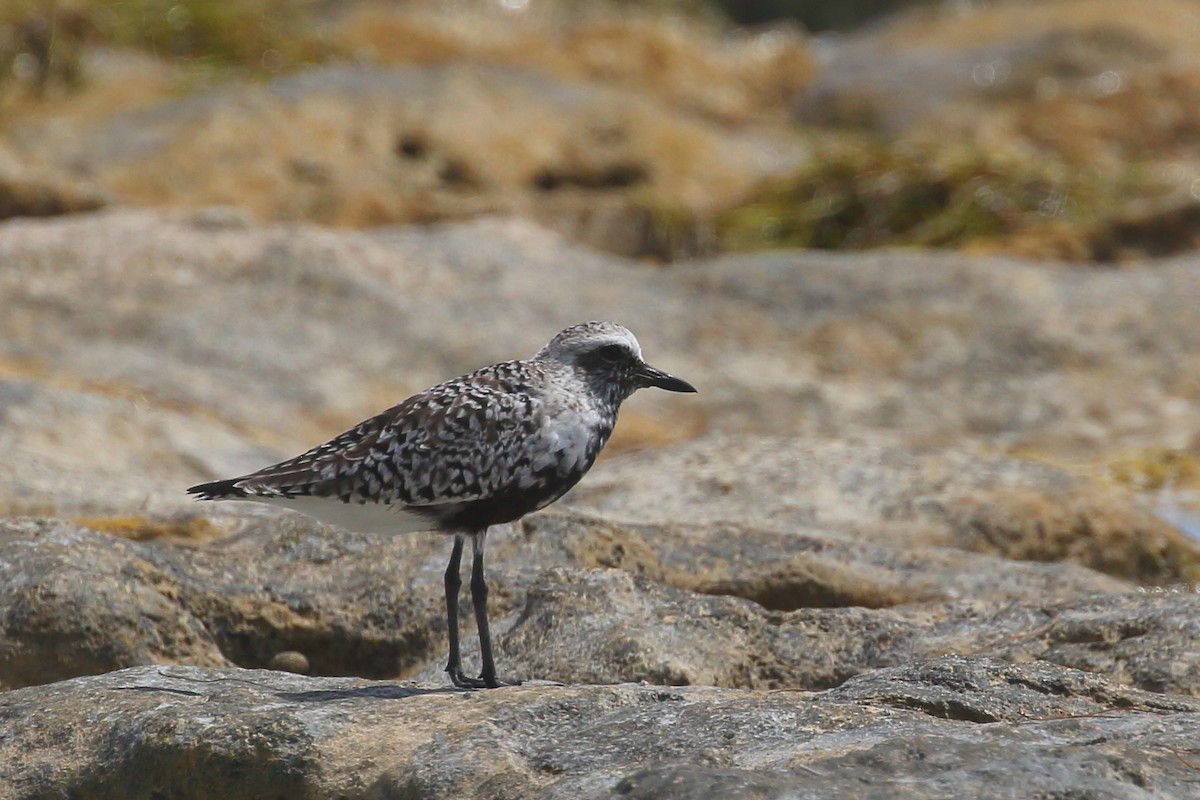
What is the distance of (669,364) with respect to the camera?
1524 centimetres

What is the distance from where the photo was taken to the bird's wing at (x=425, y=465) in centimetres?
768

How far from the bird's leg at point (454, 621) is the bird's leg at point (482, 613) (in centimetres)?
6

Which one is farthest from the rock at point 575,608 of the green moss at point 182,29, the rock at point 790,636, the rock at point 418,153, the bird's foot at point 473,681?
the green moss at point 182,29

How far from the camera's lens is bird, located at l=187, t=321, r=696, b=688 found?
7680 millimetres

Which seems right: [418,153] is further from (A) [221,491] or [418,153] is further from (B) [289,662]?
(A) [221,491]

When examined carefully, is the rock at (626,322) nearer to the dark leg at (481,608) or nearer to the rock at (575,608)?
the rock at (575,608)

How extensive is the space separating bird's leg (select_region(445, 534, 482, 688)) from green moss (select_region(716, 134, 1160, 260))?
12856 millimetres

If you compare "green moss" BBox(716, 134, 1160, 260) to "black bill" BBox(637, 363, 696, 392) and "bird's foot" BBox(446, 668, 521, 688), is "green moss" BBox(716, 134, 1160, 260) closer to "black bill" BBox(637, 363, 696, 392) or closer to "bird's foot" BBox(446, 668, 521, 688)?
"black bill" BBox(637, 363, 696, 392)

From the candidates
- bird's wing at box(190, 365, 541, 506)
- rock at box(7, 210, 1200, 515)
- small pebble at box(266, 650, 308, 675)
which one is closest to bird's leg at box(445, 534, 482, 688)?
bird's wing at box(190, 365, 541, 506)

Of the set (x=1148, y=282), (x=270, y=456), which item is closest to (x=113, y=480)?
(x=270, y=456)

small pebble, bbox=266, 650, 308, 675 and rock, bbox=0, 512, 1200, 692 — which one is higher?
→ rock, bbox=0, 512, 1200, 692

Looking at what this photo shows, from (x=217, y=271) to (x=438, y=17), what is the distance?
15175mm

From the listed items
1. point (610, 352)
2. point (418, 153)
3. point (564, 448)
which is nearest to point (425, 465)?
point (564, 448)

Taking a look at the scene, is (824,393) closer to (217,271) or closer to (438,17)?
(217,271)
